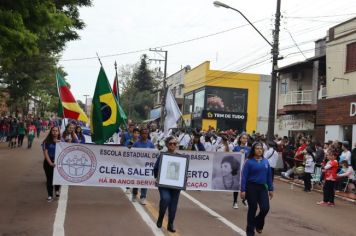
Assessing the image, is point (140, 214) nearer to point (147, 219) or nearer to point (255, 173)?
point (147, 219)

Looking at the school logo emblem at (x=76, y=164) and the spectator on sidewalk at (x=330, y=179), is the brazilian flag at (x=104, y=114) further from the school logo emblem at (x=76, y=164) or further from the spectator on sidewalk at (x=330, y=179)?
the spectator on sidewalk at (x=330, y=179)

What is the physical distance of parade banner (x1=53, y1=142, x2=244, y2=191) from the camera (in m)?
11.7

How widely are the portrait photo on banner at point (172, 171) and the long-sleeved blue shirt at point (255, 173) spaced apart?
1.06 meters

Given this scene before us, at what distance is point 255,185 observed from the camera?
28.6 feet

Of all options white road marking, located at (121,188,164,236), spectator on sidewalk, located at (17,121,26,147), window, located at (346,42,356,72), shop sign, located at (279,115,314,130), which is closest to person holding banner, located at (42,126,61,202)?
white road marking, located at (121,188,164,236)

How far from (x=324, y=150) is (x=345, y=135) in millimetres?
7739

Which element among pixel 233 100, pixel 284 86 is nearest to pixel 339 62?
pixel 284 86

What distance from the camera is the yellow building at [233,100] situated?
172 ft

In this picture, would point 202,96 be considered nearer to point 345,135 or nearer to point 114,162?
point 345,135

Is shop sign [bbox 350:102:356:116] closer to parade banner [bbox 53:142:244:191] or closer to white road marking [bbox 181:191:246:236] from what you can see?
white road marking [bbox 181:191:246:236]

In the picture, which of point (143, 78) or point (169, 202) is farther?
point (143, 78)

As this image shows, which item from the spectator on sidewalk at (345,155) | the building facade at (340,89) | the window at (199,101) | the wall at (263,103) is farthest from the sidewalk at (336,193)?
the wall at (263,103)

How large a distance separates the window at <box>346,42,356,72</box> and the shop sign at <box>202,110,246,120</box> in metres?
25.7

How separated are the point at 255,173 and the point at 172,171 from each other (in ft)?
4.51
